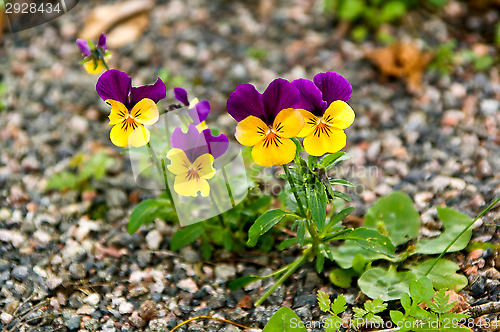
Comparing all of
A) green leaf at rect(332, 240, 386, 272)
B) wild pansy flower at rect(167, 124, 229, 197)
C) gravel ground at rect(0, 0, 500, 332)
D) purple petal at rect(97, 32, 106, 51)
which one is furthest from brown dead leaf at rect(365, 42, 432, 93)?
purple petal at rect(97, 32, 106, 51)

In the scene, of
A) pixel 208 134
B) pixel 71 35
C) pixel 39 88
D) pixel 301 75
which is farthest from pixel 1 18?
pixel 208 134

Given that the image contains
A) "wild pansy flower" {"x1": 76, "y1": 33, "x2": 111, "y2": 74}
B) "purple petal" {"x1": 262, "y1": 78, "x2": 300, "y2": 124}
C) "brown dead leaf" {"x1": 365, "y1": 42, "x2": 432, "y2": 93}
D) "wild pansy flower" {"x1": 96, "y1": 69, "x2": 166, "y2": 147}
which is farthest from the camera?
"brown dead leaf" {"x1": 365, "y1": 42, "x2": 432, "y2": 93}

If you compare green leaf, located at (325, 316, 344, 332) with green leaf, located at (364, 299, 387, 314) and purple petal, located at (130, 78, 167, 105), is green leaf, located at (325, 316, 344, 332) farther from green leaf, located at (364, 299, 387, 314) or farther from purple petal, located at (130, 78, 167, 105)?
purple petal, located at (130, 78, 167, 105)

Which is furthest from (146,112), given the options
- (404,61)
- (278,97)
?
(404,61)

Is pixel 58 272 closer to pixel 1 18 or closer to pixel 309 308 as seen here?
pixel 309 308

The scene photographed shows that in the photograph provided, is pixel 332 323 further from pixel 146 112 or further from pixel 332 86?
pixel 146 112

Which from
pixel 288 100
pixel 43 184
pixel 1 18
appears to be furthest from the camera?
pixel 1 18
